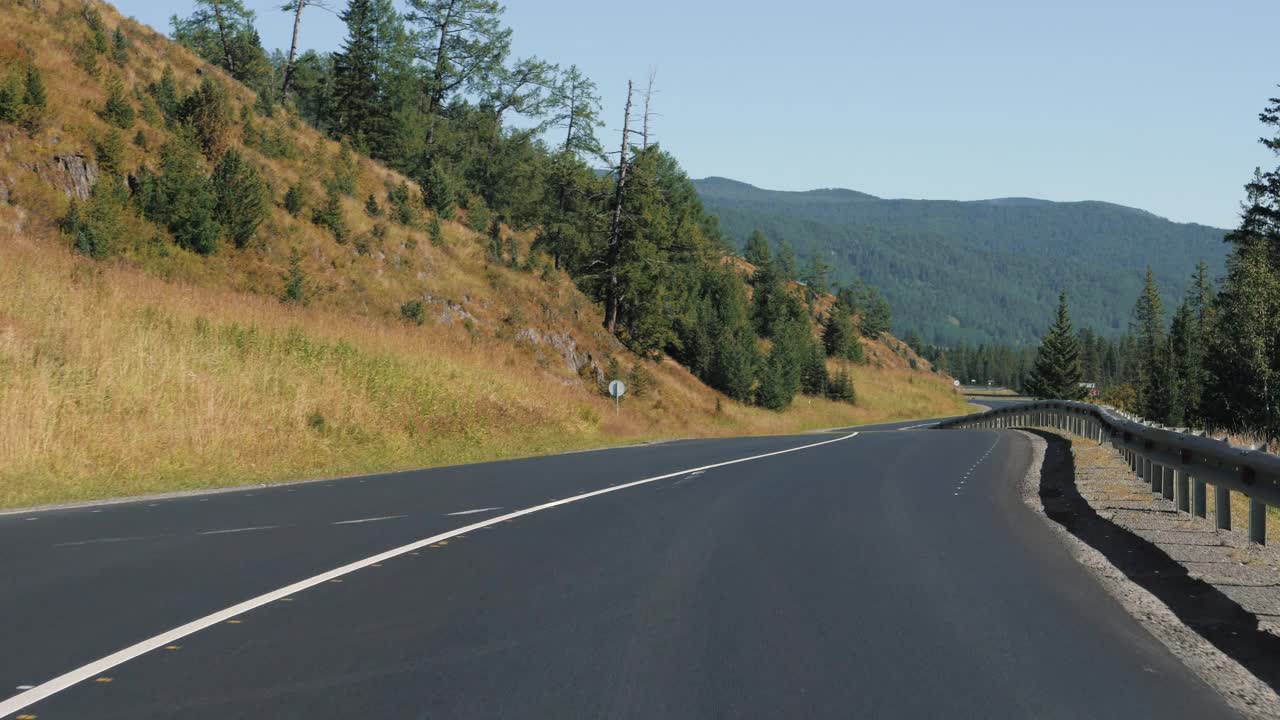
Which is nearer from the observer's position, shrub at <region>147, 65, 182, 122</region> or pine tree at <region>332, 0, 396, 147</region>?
shrub at <region>147, 65, 182, 122</region>

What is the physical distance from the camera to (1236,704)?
16.0ft

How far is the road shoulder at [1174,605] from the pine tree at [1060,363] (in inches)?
4601

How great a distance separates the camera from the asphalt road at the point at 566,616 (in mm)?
4832

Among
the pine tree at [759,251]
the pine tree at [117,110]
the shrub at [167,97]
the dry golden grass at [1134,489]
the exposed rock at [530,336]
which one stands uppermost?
the pine tree at [759,251]

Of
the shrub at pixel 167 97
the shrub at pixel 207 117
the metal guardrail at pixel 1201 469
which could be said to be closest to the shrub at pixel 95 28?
the shrub at pixel 167 97

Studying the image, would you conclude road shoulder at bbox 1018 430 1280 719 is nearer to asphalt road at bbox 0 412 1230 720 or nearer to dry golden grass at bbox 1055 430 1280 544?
asphalt road at bbox 0 412 1230 720

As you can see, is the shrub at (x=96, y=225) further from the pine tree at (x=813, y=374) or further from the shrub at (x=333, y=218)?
the pine tree at (x=813, y=374)

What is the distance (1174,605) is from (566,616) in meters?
3.90

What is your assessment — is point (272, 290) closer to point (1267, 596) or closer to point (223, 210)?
point (223, 210)

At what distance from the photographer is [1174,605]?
7.05 m

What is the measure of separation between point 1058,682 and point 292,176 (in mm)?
39208

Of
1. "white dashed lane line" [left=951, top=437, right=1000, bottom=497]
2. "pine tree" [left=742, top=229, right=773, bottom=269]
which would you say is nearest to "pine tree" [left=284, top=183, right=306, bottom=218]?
"white dashed lane line" [left=951, top=437, right=1000, bottom=497]

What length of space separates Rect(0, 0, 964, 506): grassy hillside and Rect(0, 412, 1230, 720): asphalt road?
4800 mm

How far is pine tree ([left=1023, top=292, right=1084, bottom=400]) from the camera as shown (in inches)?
4813
